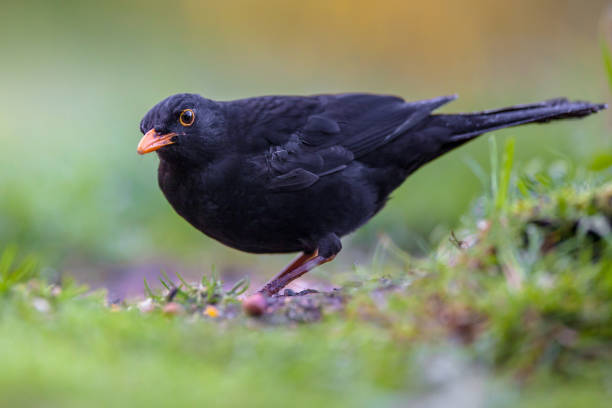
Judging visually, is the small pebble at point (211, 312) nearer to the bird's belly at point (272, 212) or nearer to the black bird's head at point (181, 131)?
the bird's belly at point (272, 212)

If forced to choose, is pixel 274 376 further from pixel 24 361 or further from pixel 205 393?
pixel 24 361

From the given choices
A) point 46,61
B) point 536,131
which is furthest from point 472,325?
point 46,61

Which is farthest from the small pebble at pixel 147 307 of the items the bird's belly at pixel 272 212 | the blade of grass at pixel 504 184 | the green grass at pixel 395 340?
the blade of grass at pixel 504 184

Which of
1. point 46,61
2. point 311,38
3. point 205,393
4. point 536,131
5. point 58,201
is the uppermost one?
point 311,38

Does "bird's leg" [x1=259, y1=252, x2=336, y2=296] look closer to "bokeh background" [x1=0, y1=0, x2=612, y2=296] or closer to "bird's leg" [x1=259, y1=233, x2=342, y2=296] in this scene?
"bird's leg" [x1=259, y1=233, x2=342, y2=296]

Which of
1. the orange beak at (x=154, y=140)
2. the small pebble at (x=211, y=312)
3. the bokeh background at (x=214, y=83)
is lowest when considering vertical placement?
the small pebble at (x=211, y=312)

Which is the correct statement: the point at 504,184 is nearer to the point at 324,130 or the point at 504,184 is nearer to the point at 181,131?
the point at 324,130

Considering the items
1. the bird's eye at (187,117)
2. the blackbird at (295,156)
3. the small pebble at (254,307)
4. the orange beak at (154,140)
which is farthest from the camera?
the bird's eye at (187,117)
